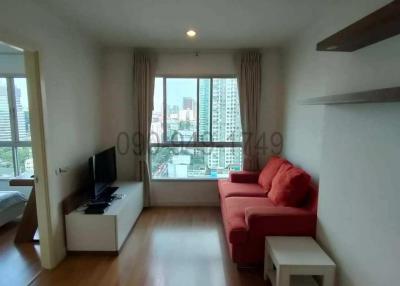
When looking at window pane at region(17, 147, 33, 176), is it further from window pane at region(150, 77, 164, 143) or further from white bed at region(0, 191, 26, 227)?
window pane at region(150, 77, 164, 143)

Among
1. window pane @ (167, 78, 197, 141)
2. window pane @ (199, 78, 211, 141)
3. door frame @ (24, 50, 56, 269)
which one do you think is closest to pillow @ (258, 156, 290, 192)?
window pane @ (199, 78, 211, 141)

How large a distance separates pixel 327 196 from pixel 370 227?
580 mm

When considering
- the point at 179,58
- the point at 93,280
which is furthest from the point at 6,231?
the point at 179,58

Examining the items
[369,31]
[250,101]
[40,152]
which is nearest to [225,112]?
[250,101]

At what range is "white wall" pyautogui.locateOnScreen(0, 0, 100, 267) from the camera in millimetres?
2195

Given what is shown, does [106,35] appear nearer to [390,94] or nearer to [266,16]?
[266,16]

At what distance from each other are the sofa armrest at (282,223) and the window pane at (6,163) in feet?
13.9

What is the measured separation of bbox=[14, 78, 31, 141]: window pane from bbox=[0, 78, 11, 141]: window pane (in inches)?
6.0

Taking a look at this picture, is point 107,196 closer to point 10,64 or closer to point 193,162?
point 193,162

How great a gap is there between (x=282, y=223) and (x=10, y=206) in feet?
11.8

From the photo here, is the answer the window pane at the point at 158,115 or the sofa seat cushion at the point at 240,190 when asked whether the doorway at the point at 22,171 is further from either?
the sofa seat cushion at the point at 240,190

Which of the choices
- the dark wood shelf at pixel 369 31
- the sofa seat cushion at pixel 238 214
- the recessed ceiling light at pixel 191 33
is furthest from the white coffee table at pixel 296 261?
the recessed ceiling light at pixel 191 33

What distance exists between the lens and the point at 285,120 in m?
3.98

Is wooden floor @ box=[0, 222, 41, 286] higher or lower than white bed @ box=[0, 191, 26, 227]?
lower
